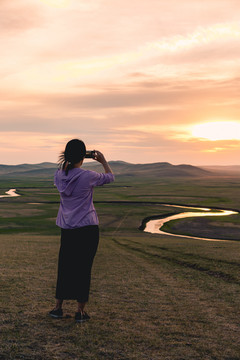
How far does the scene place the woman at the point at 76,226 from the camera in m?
6.67

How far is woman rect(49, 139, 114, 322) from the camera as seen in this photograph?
6.67 metres

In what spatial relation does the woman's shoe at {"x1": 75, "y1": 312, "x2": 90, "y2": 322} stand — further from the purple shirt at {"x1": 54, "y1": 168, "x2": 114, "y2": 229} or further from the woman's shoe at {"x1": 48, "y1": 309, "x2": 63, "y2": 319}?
the purple shirt at {"x1": 54, "y1": 168, "x2": 114, "y2": 229}

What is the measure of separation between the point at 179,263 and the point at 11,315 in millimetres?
10282

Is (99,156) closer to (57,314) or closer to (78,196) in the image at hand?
(78,196)

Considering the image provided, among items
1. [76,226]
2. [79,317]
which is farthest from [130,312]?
[76,226]

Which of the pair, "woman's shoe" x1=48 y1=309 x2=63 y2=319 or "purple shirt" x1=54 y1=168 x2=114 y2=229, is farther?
"woman's shoe" x1=48 y1=309 x2=63 y2=319

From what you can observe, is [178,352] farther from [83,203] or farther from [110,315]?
[83,203]

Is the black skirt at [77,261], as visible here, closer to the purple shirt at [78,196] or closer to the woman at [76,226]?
the woman at [76,226]

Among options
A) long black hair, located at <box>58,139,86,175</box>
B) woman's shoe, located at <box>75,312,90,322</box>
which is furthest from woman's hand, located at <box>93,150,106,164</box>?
woman's shoe, located at <box>75,312,90,322</box>

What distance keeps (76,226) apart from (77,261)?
703 millimetres

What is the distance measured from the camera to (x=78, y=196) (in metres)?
6.74

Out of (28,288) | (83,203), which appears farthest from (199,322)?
(28,288)

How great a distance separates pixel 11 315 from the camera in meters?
6.96

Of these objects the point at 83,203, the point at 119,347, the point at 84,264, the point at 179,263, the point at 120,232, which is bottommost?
the point at 120,232
